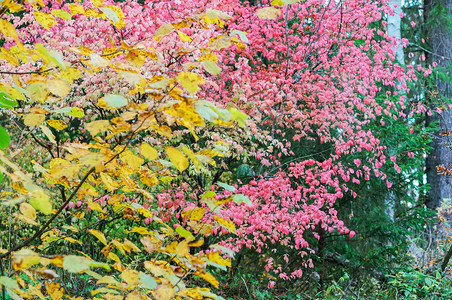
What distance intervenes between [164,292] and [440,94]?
10600 millimetres

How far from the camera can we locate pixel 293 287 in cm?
648

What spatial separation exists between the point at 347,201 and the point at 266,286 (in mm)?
2245

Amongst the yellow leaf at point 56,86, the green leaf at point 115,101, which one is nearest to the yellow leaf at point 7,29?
the yellow leaf at point 56,86

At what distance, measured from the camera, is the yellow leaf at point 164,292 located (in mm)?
1076

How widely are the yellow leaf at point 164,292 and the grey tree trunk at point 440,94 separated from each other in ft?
33.2

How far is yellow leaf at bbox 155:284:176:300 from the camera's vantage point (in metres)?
1.08

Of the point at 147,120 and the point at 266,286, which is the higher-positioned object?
the point at 147,120

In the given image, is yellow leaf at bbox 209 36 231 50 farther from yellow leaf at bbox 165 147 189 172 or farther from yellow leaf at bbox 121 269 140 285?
yellow leaf at bbox 121 269 140 285

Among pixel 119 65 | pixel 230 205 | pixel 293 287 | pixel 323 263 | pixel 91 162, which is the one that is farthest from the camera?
pixel 323 263

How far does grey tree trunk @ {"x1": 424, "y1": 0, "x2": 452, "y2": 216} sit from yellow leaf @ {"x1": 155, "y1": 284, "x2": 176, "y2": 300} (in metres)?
10.1

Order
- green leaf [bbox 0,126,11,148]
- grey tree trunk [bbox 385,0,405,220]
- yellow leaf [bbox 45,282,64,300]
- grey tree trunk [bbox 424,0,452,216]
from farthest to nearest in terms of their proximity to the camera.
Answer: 1. grey tree trunk [bbox 424,0,452,216]
2. grey tree trunk [bbox 385,0,405,220]
3. yellow leaf [bbox 45,282,64,300]
4. green leaf [bbox 0,126,11,148]

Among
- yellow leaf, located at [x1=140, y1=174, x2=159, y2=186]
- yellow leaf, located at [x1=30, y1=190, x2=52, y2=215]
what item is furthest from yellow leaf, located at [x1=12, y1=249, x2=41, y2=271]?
yellow leaf, located at [x1=140, y1=174, x2=159, y2=186]

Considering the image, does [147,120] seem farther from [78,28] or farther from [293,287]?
[293,287]

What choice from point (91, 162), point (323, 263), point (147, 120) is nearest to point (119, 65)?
point (147, 120)
